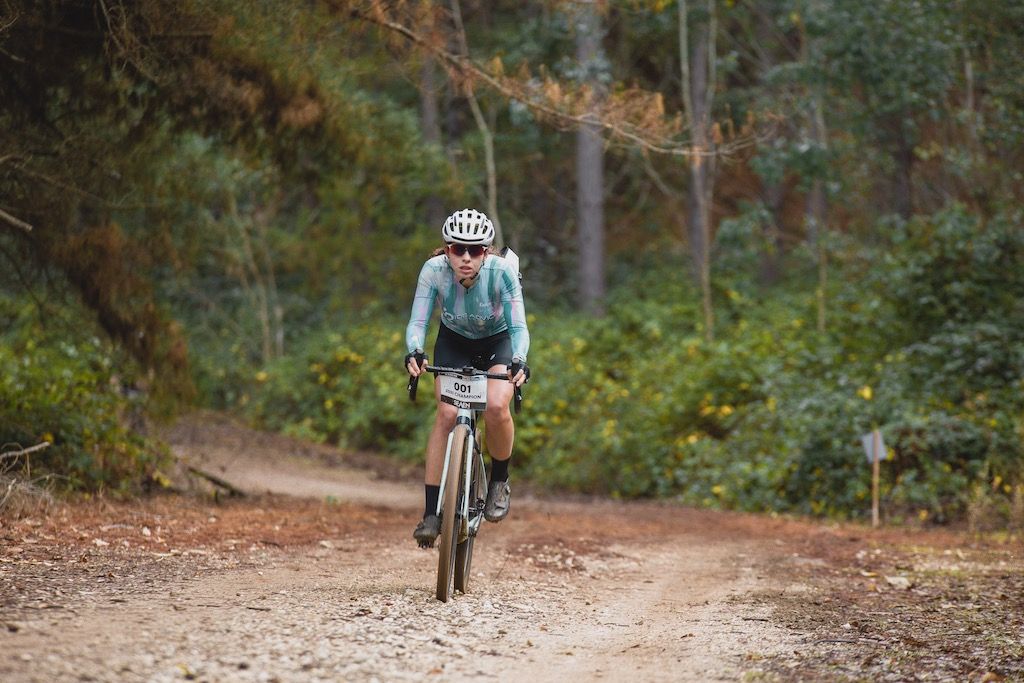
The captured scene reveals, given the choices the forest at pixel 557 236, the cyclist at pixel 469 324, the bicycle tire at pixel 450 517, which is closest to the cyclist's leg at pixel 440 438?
the cyclist at pixel 469 324

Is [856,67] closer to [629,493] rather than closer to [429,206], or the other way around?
[629,493]

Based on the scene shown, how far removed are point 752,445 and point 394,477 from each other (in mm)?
5836

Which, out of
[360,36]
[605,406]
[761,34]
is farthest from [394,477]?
[761,34]

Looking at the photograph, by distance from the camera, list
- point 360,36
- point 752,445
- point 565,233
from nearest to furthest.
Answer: point 360,36 → point 752,445 → point 565,233

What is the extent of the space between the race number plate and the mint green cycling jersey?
0.27 metres

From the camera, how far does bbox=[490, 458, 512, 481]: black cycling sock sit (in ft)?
24.9

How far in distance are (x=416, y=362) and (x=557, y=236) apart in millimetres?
23648

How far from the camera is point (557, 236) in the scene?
30.2 meters

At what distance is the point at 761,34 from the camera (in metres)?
27.7

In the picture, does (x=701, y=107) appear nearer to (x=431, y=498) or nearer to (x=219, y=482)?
(x=219, y=482)

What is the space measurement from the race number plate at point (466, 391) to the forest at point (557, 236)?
3.66 metres

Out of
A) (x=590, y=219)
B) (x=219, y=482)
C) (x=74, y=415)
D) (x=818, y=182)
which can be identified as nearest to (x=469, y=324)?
(x=74, y=415)

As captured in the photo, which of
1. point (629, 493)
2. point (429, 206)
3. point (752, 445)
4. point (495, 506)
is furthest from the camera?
point (429, 206)

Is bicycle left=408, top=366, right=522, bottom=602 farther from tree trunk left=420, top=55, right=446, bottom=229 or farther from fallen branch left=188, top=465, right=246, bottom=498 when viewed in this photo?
tree trunk left=420, top=55, right=446, bottom=229
